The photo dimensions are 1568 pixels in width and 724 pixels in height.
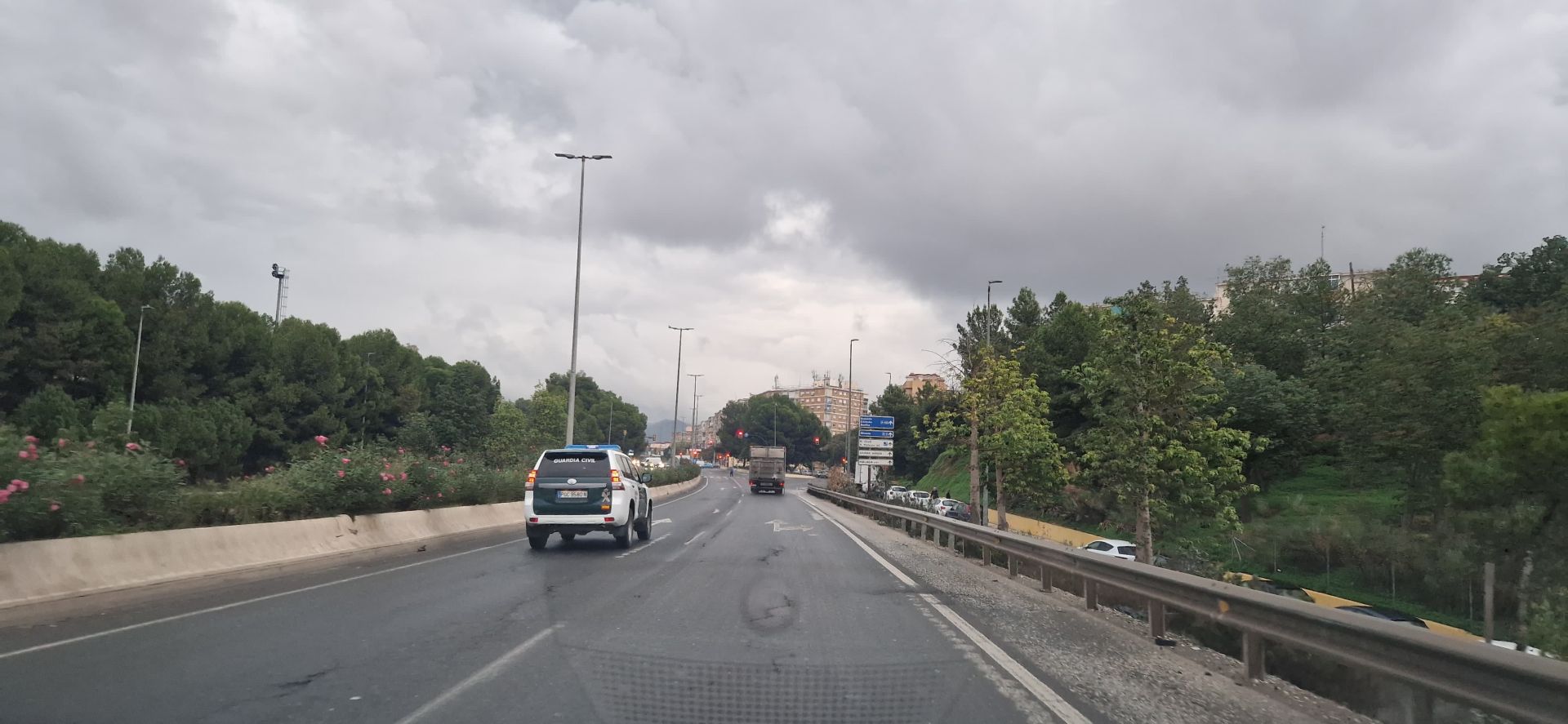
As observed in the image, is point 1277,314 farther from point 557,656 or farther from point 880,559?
point 557,656

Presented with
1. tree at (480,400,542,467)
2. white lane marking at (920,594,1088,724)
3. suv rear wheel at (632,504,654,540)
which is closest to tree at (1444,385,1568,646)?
white lane marking at (920,594,1088,724)

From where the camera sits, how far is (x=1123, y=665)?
25.3 ft

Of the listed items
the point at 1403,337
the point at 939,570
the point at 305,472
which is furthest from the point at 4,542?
the point at 1403,337

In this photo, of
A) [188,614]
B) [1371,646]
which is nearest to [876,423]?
[188,614]

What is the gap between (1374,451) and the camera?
108ft

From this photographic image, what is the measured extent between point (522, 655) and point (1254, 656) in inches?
237

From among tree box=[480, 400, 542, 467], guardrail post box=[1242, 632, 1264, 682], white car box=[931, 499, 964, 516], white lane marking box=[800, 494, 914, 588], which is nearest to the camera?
guardrail post box=[1242, 632, 1264, 682]

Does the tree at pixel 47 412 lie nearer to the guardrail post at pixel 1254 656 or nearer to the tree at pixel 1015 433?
the tree at pixel 1015 433

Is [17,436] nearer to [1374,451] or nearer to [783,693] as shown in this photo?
[783,693]

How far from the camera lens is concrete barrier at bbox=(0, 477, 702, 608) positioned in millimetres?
9273

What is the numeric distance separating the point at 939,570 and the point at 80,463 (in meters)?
12.6

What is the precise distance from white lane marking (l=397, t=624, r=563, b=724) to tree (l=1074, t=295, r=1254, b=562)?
15715mm

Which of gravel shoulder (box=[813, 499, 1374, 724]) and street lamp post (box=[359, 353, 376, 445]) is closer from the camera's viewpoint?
gravel shoulder (box=[813, 499, 1374, 724])

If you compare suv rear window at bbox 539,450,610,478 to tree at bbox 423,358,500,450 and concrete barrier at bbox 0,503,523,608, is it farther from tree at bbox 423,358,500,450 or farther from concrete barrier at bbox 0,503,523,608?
tree at bbox 423,358,500,450
